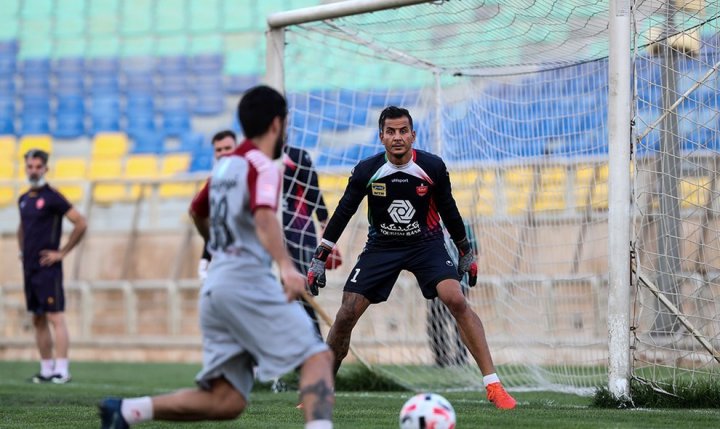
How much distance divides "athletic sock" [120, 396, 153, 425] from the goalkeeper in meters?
2.30

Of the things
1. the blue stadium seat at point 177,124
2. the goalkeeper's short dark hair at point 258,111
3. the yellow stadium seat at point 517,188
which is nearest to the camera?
the goalkeeper's short dark hair at point 258,111

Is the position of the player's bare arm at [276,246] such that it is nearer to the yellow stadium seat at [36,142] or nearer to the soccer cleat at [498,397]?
the soccer cleat at [498,397]

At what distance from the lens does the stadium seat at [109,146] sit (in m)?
20.2

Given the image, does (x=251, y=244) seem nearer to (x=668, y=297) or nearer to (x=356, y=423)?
(x=356, y=423)

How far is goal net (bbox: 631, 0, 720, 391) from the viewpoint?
24.3 feet

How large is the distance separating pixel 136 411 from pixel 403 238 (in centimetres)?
273

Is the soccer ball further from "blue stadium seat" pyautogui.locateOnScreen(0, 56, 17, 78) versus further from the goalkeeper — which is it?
"blue stadium seat" pyautogui.locateOnScreen(0, 56, 17, 78)

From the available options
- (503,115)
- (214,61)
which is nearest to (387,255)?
(503,115)

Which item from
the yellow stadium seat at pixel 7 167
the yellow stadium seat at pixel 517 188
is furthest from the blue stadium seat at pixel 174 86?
the yellow stadium seat at pixel 517 188

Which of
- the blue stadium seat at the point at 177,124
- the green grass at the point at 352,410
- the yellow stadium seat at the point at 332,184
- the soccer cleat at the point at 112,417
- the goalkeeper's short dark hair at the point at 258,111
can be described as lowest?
the green grass at the point at 352,410

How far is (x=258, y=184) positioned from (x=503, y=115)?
19.1 ft

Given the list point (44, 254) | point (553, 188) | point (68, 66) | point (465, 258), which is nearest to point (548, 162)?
point (553, 188)

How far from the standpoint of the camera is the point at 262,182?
14.9 ft

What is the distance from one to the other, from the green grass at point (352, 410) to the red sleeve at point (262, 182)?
6.38 feet
